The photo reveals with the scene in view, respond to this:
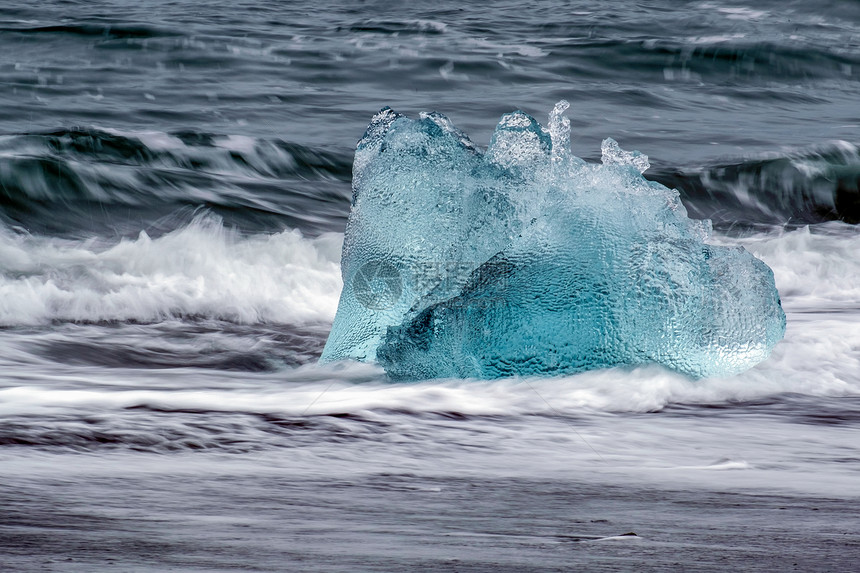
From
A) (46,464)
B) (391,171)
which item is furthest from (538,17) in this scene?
(46,464)

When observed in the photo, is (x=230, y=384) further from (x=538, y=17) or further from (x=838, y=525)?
(x=538, y=17)

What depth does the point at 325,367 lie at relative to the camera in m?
3.97

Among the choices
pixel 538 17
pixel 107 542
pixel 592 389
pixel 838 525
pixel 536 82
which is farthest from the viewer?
pixel 538 17

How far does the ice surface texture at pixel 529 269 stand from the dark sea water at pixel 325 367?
0.37 ft

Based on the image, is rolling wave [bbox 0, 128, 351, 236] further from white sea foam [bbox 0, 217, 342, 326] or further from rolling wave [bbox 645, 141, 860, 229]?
rolling wave [bbox 645, 141, 860, 229]

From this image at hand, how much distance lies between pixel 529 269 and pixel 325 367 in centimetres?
85

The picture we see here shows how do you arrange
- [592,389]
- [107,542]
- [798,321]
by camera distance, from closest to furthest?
[107,542] → [592,389] → [798,321]

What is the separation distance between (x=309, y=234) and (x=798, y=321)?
3.51m

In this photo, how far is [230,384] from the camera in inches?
152

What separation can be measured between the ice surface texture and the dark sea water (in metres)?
0.11
